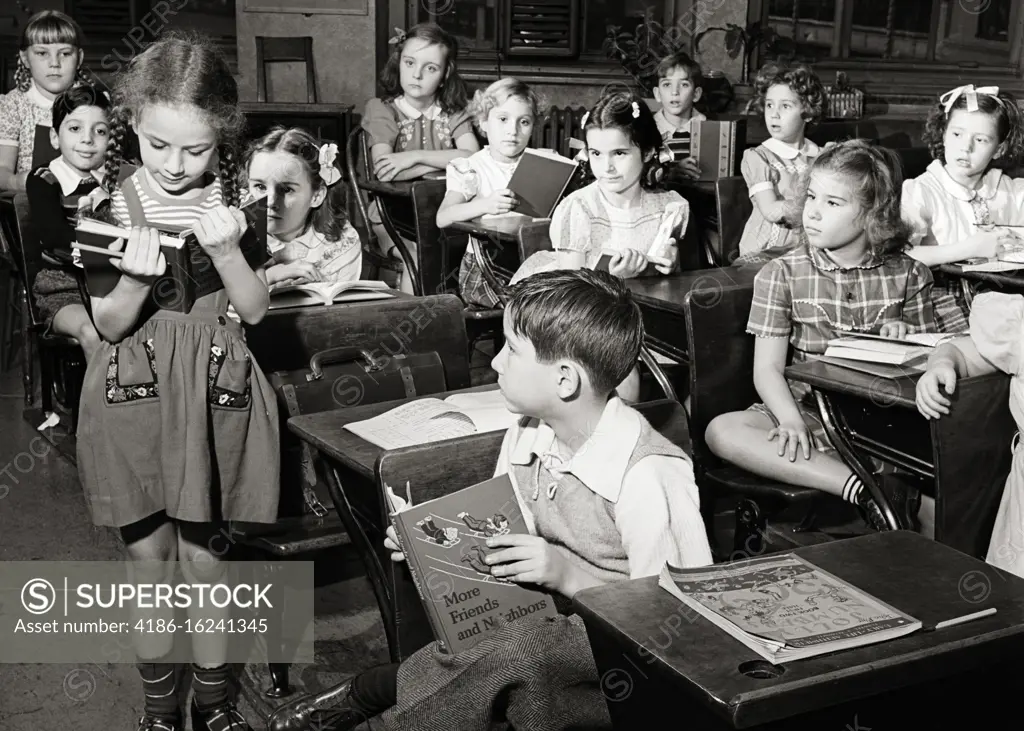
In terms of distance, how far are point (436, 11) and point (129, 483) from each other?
5.73 meters

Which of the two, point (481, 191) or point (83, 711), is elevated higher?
point (481, 191)

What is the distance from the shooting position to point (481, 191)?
14.5ft

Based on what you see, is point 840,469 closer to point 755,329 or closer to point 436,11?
point 755,329

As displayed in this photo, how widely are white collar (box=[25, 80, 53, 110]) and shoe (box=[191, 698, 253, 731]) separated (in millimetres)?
3174

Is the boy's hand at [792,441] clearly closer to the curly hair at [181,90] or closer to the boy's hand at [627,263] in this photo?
the boy's hand at [627,263]

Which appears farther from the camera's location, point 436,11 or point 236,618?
point 436,11

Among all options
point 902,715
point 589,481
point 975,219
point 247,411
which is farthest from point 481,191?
point 902,715

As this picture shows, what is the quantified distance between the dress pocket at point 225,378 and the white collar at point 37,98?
302 centimetres

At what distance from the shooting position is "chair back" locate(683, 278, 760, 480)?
8.92ft

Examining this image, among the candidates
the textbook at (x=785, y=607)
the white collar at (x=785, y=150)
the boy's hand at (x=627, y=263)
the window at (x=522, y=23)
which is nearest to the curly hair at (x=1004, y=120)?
the white collar at (x=785, y=150)

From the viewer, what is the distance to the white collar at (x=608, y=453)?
170cm

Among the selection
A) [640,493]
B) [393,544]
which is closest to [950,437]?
[640,493]

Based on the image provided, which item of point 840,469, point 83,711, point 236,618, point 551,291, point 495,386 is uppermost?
point 551,291

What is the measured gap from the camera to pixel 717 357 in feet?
9.04
